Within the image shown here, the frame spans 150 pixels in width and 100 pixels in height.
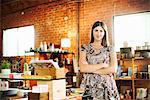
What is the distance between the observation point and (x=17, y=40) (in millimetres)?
7582

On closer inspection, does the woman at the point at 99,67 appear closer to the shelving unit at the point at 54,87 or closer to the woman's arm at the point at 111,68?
the woman's arm at the point at 111,68

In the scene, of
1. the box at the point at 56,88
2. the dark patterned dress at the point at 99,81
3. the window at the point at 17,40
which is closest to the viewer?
the dark patterned dress at the point at 99,81

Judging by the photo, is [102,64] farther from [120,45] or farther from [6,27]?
[6,27]

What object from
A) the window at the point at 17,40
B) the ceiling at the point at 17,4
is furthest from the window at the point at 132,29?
the window at the point at 17,40

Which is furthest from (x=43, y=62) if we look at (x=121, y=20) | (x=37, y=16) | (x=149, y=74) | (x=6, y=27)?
(x=6, y=27)

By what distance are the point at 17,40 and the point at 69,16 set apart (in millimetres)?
1943

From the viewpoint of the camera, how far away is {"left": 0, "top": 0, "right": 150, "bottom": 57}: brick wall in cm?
568

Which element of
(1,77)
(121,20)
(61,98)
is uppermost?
(121,20)

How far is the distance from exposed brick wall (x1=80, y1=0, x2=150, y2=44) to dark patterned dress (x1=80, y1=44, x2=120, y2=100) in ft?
11.7

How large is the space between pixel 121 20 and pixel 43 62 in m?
3.23

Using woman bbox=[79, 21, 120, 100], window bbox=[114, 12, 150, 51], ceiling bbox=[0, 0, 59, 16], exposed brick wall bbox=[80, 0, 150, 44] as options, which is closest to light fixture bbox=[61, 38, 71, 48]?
exposed brick wall bbox=[80, 0, 150, 44]

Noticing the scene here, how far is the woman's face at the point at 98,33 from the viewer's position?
6.45ft

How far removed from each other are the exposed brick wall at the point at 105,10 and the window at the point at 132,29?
0.12 metres

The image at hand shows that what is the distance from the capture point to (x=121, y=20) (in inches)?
222
